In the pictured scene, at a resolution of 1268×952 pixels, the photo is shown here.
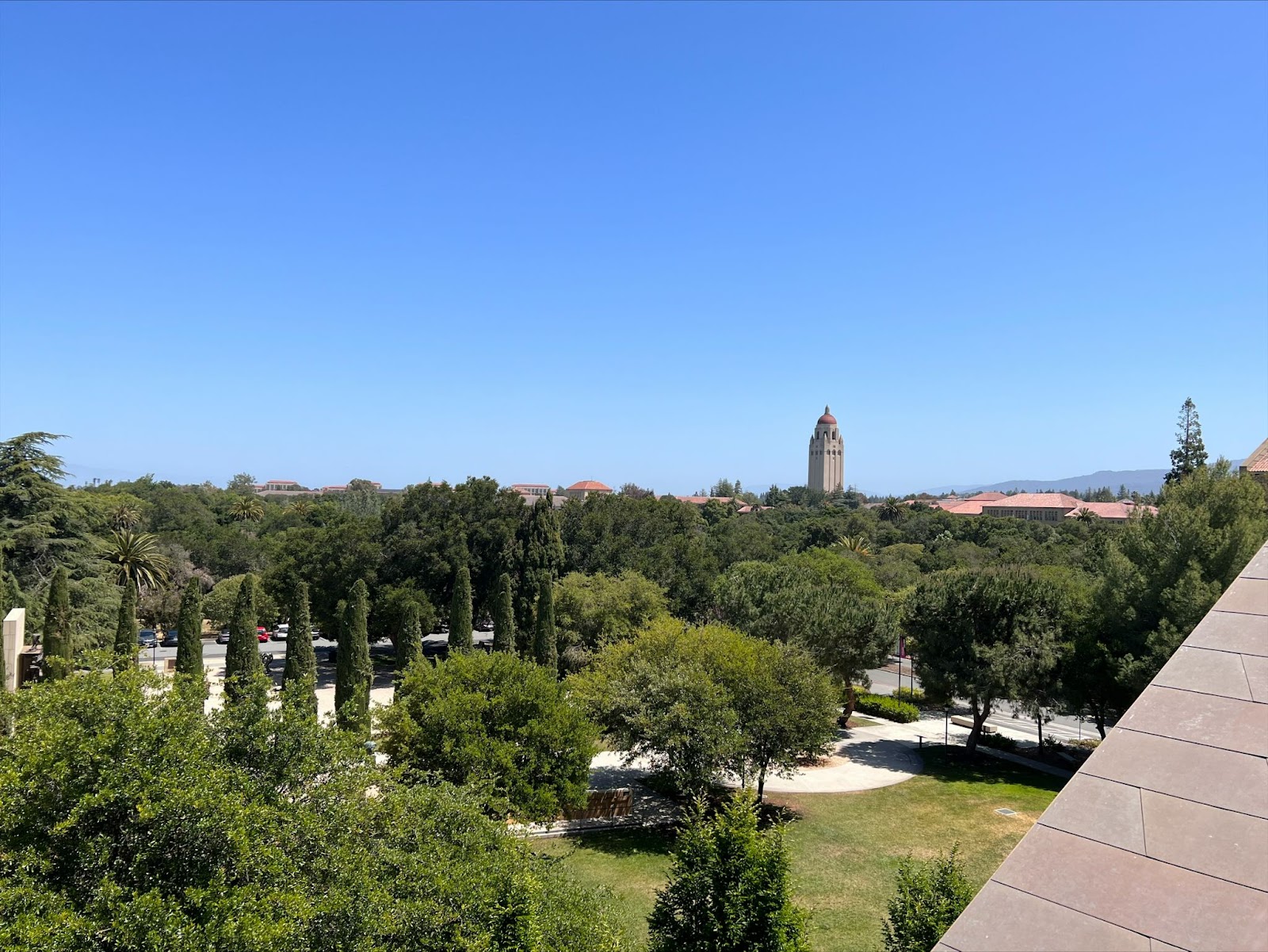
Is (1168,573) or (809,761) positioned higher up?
(1168,573)

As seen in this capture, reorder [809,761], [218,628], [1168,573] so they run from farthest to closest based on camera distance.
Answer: [218,628] → [809,761] → [1168,573]

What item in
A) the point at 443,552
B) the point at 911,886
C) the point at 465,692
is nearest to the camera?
the point at 911,886

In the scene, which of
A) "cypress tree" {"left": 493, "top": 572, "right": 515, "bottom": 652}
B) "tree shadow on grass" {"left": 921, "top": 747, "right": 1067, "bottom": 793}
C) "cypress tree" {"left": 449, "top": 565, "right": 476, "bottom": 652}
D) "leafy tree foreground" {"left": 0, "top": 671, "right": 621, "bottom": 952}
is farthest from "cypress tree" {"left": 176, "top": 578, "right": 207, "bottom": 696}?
"tree shadow on grass" {"left": 921, "top": 747, "right": 1067, "bottom": 793}

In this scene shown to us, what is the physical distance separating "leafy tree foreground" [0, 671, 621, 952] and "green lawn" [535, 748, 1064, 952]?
17.7 ft

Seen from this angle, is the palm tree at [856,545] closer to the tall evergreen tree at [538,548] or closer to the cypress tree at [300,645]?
the tall evergreen tree at [538,548]

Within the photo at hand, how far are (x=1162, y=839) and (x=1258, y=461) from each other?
92.1 ft

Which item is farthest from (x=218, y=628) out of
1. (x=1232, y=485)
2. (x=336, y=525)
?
(x=1232, y=485)

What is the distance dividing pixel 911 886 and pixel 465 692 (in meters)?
11.6

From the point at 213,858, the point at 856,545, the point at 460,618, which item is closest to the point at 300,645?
the point at 460,618

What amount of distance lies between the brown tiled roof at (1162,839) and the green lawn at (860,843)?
1142 cm

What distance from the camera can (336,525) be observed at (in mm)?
43062

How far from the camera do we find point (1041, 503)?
436ft

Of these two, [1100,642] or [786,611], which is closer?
[1100,642]

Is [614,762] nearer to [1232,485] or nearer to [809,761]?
[809,761]
